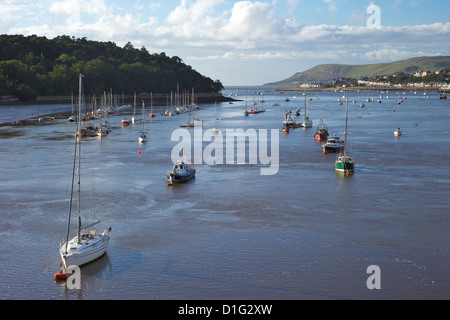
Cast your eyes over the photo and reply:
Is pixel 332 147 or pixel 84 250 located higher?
pixel 332 147

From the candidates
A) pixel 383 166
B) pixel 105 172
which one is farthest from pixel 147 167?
pixel 383 166

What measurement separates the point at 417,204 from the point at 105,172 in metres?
29.3

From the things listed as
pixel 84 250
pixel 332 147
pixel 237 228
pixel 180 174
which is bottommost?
pixel 237 228

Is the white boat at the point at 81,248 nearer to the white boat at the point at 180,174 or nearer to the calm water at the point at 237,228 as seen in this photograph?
the calm water at the point at 237,228

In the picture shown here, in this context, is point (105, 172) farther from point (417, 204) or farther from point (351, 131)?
point (351, 131)

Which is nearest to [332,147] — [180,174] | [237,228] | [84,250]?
[180,174]

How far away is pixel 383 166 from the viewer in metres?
58.2

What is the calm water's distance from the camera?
25828 millimetres

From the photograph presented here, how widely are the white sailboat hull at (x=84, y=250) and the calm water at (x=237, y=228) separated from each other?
51 cm

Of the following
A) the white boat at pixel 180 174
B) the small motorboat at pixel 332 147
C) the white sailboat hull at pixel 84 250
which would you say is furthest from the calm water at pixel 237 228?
the small motorboat at pixel 332 147

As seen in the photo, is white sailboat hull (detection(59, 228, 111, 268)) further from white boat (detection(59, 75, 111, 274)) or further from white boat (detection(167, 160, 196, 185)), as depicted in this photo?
white boat (detection(167, 160, 196, 185))

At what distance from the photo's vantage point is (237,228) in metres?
34.5

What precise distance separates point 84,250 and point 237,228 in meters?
10.4

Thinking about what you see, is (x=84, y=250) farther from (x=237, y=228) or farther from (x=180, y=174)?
(x=180, y=174)
